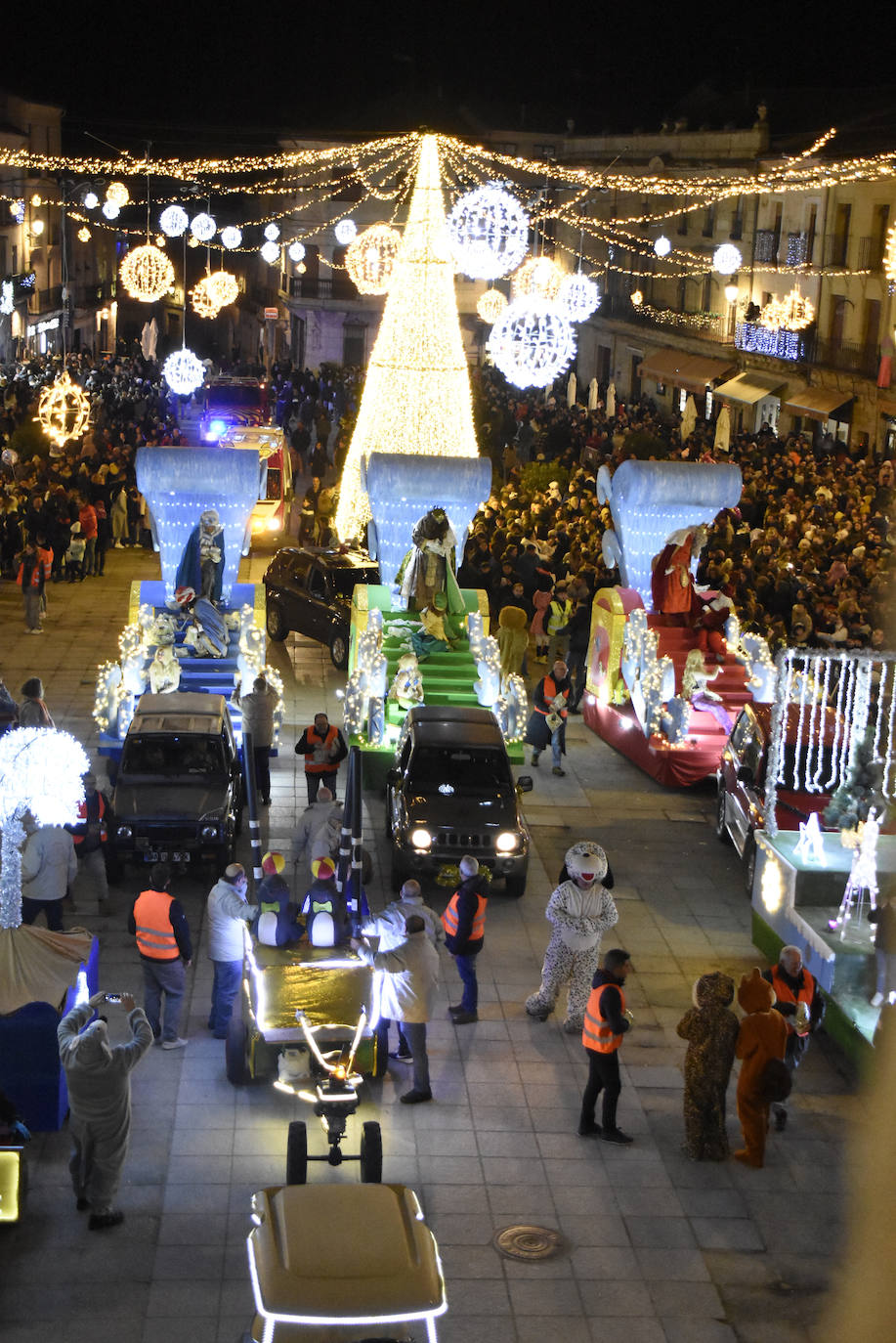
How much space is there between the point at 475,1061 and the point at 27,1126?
121 inches

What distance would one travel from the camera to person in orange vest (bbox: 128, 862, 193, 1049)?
11359mm

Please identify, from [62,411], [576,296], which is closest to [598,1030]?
[62,411]

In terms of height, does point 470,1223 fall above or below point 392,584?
below

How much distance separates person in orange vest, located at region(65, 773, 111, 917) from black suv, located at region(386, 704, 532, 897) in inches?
96.7

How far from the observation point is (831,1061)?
39.7ft

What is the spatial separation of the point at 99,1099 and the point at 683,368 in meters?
41.7

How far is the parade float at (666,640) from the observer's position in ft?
61.4

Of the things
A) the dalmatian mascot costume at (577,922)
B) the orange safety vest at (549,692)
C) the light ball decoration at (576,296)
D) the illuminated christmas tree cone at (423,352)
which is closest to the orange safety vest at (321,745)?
the orange safety vest at (549,692)

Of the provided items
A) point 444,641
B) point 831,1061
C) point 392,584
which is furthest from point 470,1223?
point 392,584

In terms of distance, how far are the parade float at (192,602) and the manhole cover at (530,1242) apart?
8.98 m

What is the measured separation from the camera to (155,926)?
448 inches

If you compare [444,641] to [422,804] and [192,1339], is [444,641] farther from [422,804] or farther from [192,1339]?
[192,1339]

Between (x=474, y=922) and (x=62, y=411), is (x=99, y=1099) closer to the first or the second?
(x=474, y=922)

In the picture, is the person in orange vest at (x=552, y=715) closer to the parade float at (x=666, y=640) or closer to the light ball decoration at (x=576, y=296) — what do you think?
the parade float at (x=666, y=640)
